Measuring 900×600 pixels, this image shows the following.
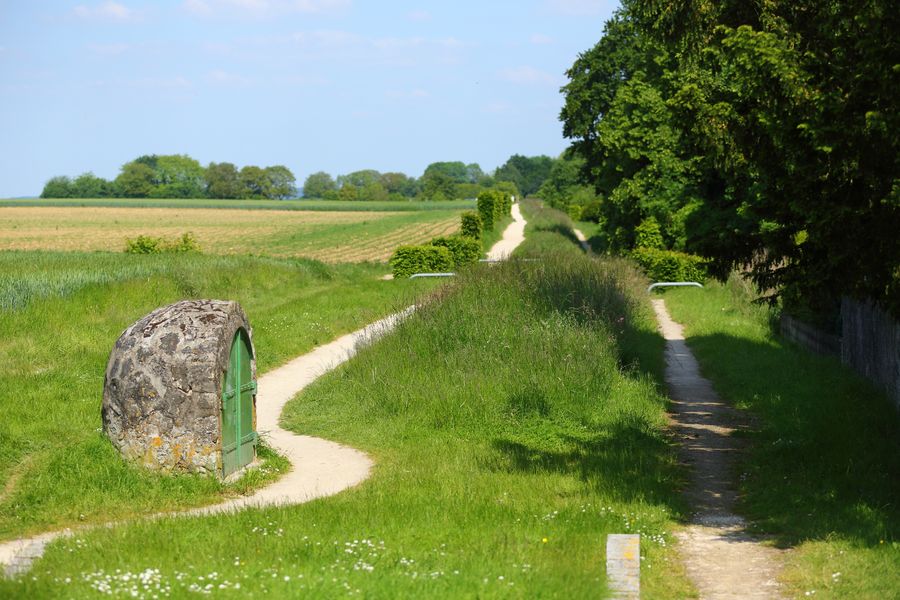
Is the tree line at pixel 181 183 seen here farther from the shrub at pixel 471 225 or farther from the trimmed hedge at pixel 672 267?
the trimmed hedge at pixel 672 267

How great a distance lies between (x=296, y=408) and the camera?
14.5 meters

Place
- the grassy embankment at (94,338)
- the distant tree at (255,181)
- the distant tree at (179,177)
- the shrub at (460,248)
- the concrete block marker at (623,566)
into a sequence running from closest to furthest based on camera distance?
the concrete block marker at (623,566) < the grassy embankment at (94,338) < the shrub at (460,248) < the distant tree at (179,177) < the distant tree at (255,181)

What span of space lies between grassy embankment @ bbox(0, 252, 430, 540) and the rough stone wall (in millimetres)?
210

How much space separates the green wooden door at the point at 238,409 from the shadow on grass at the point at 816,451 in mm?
4904

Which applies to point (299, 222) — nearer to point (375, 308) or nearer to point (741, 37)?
point (375, 308)

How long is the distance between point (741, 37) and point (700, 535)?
13.7ft

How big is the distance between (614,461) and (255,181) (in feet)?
593

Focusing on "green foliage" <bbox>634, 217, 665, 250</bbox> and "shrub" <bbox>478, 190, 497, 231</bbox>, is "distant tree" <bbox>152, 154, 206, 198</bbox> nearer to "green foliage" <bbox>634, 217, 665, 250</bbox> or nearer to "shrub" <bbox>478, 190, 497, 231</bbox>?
"shrub" <bbox>478, 190, 497, 231</bbox>

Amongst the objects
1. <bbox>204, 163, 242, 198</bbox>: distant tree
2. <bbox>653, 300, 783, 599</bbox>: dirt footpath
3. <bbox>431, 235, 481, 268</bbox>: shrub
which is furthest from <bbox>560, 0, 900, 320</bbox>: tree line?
<bbox>204, 163, 242, 198</bbox>: distant tree

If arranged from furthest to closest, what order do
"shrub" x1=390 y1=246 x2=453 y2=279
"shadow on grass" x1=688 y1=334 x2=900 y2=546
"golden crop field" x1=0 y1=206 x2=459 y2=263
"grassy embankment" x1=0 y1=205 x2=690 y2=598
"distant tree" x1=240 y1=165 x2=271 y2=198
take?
"distant tree" x1=240 y1=165 x2=271 y2=198 < "golden crop field" x1=0 y1=206 x2=459 y2=263 < "shrub" x1=390 y1=246 x2=453 y2=279 < "shadow on grass" x1=688 y1=334 x2=900 y2=546 < "grassy embankment" x1=0 y1=205 x2=690 y2=598

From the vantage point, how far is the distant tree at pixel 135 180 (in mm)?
183125

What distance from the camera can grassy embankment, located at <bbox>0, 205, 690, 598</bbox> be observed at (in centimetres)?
671

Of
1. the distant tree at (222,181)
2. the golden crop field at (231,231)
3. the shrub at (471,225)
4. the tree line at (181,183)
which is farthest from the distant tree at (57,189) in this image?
the shrub at (471,225)

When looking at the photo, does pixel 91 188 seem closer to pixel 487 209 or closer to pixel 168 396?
pixel 487 209
